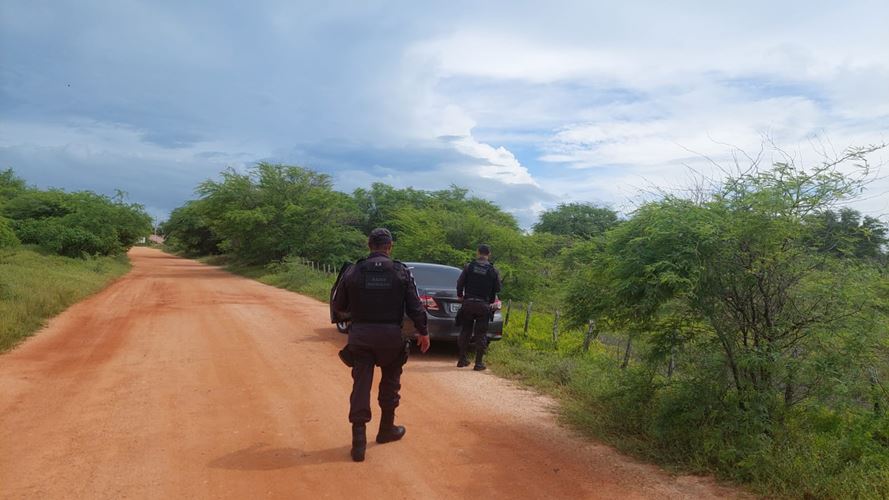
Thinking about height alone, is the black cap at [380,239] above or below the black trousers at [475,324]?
above

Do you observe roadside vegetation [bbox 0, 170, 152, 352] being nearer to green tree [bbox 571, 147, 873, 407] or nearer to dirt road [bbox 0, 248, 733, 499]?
dirt road [bbox 0, 248, 733, 499]

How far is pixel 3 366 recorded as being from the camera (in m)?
7.69

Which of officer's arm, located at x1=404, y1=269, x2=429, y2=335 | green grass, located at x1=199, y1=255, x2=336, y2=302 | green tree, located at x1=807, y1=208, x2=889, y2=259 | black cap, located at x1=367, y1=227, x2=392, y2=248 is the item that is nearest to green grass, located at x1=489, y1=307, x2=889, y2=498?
green tree, located at x1=807, y1=208, x2=889, y2=259

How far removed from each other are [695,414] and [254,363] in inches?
227

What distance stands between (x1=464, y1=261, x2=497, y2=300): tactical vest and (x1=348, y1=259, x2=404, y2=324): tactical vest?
3.52 m

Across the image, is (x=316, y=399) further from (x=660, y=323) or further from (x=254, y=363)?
(x=660, y=323)

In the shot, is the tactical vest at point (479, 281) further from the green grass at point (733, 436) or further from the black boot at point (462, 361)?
the green grass at point (733, 436)

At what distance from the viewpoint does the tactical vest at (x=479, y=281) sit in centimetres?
823

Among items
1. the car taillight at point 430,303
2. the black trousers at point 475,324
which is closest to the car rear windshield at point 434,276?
the car taillight at point 430,303

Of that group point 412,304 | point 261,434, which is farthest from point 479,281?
point 261,434

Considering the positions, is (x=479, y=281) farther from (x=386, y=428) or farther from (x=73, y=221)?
(x=73, y=221)

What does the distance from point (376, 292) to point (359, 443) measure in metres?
1.16

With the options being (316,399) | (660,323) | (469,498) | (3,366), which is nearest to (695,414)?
(660,323)

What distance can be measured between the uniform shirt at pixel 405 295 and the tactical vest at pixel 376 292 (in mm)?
37
